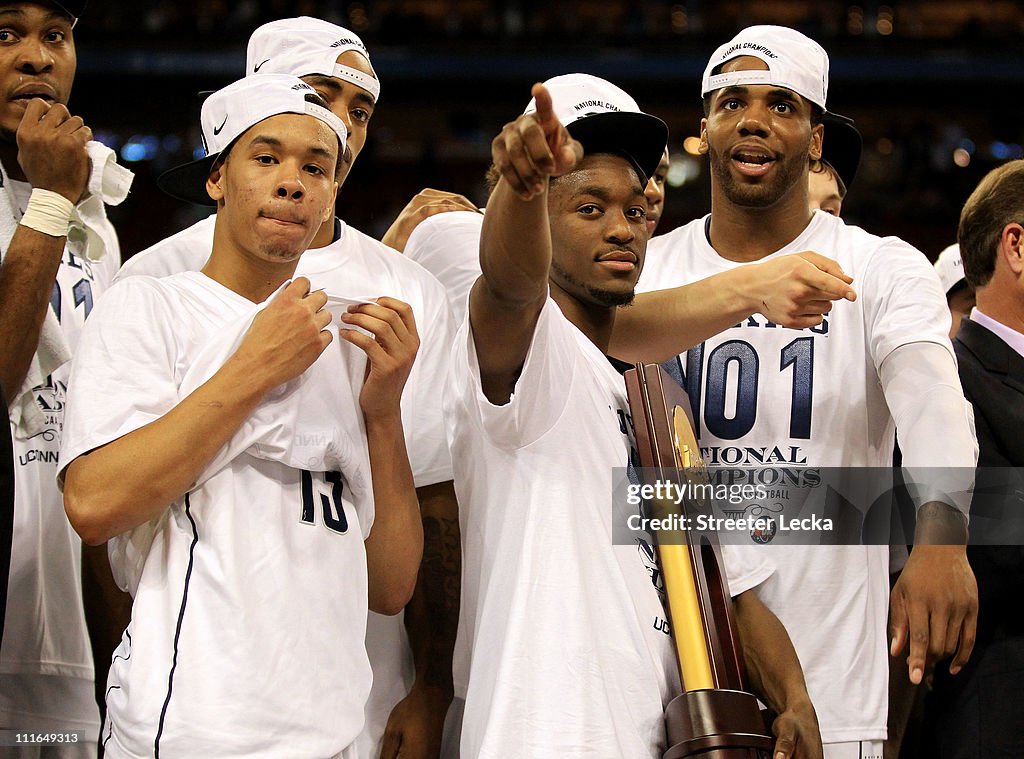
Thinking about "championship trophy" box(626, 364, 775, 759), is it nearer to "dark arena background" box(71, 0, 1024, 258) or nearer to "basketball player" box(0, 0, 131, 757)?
"basketball player" box(0, 0, 131, 757)

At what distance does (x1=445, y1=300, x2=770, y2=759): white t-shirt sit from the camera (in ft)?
7.38

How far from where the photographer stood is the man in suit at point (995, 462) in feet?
10.1

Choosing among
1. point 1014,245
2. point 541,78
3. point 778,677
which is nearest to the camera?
point 778,677

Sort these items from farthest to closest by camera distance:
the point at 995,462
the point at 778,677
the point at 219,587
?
1. the point at 995,462
2. the point at 778,677
3. the point at 219,587

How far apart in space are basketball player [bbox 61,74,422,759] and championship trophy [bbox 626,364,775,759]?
494 mm

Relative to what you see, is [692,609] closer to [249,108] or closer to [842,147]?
[249,108]

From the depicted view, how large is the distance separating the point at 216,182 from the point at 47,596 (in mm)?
1117

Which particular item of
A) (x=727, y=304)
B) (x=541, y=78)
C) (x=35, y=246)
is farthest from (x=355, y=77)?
(x=541, y=78)

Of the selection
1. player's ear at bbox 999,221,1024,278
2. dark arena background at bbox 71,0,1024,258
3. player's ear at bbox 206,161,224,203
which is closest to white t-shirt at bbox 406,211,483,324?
player's ear at bbox 206,161,224,203

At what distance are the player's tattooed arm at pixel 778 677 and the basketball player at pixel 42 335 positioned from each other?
1530 mm

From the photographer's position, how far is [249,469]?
7.21 ft

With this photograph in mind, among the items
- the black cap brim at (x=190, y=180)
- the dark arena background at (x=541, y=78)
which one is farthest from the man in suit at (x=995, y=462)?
the dark arena background at (x=541, y=78)

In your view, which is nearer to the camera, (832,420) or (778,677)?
(778,677)

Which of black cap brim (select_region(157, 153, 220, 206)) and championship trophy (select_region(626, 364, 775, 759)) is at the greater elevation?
black cap brim (select_region(157, 153, 220, 206))
